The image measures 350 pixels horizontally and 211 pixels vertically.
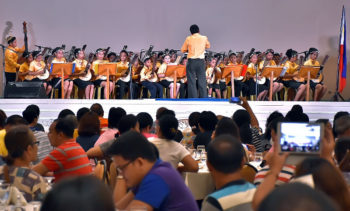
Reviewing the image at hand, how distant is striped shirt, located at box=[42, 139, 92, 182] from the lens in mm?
3941

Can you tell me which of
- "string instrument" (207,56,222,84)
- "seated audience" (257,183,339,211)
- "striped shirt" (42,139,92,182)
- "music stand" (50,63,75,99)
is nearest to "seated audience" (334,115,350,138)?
"striped shirt" (42,139,92,182)

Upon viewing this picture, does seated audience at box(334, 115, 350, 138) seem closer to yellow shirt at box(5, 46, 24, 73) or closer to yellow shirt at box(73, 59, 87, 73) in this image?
yellow shirt at box(73, 59, 87, 73)

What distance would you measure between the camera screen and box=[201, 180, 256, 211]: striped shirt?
8.9 inches

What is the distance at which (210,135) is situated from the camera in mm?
5574

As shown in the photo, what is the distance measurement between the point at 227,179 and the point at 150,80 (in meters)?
9.96

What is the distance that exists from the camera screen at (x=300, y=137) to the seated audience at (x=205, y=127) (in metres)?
2.80

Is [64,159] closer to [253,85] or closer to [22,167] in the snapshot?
[22,167]

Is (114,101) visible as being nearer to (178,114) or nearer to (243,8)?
(178,114)

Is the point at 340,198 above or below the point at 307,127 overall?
below

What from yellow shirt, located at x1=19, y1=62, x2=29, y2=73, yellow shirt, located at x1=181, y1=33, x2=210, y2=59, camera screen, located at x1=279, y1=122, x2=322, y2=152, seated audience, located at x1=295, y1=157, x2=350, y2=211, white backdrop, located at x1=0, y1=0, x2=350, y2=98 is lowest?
seated audience, located at x1=295, y1=157, x2=350, y2=211

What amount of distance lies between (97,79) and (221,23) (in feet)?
14.4

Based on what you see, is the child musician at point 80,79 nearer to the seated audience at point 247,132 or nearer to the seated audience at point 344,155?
the seated audience at point 247,132

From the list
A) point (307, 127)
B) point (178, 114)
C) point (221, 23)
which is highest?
point (221, 23)

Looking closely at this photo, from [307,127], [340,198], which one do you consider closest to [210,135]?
[307,127]
